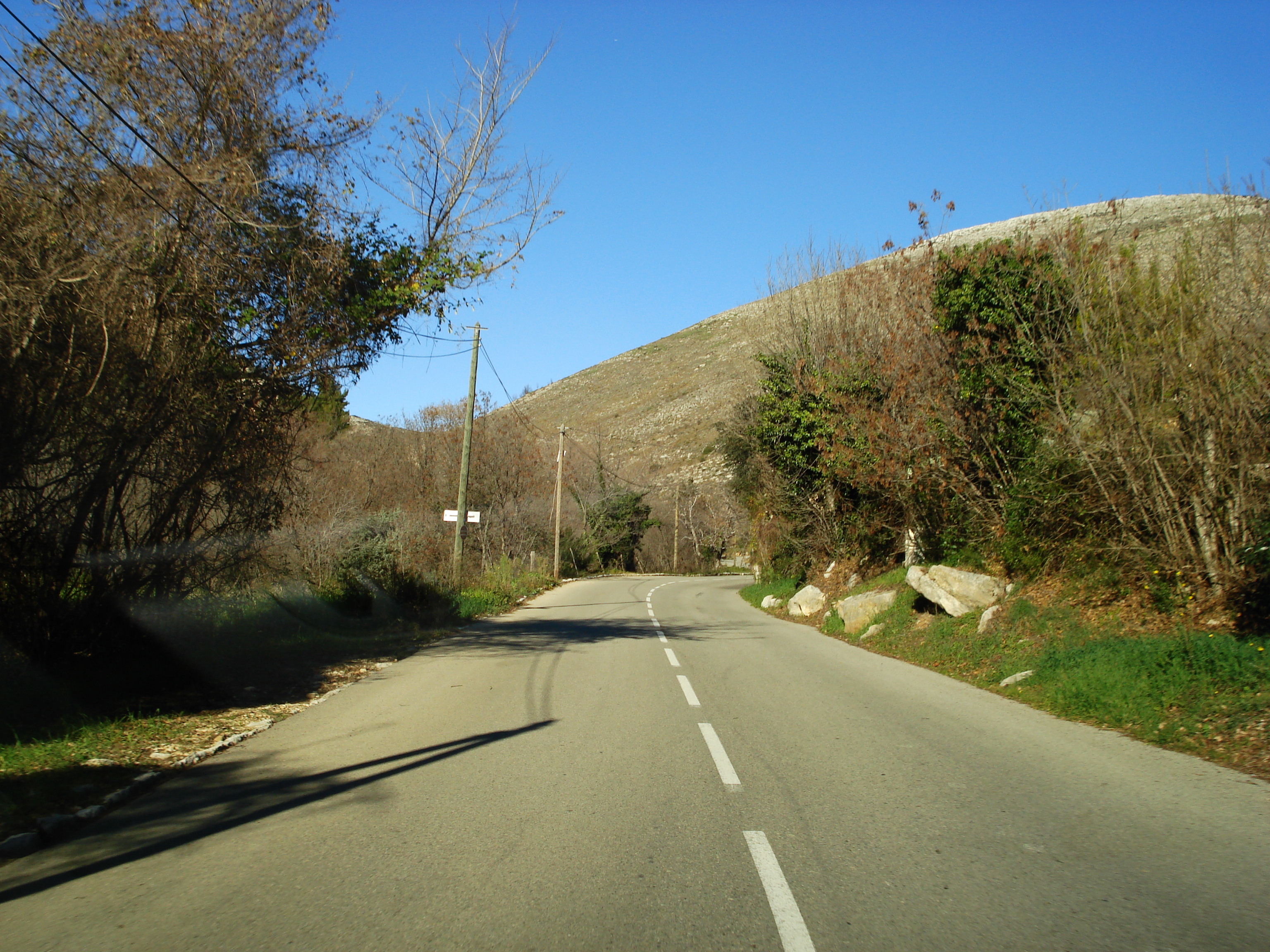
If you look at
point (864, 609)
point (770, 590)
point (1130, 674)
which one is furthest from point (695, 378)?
point (1130, 674)

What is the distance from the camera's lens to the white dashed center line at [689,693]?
878 centimetres

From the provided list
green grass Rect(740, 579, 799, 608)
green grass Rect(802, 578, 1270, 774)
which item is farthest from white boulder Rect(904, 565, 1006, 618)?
green grass Rect(740, 579, 799, 608)

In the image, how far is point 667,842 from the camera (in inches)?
180

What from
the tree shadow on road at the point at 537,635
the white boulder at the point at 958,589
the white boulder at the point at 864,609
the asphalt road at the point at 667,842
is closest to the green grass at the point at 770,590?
the white boulder at the point at 864,609

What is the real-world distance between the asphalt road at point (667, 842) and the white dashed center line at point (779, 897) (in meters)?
0.01

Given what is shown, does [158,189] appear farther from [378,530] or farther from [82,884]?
[378,530]

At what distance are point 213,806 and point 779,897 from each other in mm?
3653

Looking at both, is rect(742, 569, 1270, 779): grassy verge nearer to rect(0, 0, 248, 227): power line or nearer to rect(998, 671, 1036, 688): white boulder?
rect(998, 671, 1036, 688): white boulder

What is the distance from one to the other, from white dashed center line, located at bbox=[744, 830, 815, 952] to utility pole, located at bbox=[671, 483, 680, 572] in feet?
195

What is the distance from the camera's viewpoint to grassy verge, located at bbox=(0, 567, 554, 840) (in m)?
5.56

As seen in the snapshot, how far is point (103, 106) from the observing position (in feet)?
27.9

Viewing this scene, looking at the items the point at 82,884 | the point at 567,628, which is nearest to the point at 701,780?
the point at 82,884

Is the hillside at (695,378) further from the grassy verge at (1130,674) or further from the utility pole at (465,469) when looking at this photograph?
the utility pole at (465,469)

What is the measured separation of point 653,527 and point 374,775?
58671mm
